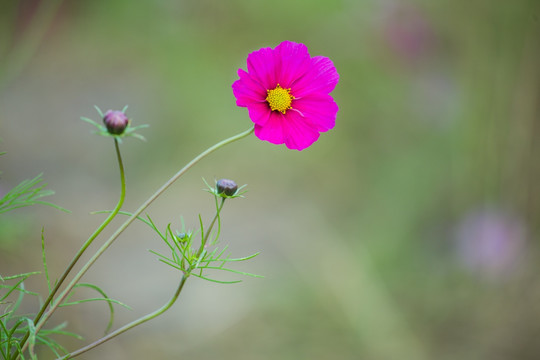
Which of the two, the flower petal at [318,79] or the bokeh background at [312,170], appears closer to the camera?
the flower petal at [318,79]

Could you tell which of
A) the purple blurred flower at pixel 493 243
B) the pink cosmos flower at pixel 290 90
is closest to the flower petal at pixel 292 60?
the pink cosmos flower at pixel 290 90

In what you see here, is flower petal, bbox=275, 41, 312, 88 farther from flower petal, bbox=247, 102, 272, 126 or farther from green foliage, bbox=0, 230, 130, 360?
green foliage, bbox=0, 230, 130, 360

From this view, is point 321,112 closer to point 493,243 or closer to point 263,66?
point 263,66

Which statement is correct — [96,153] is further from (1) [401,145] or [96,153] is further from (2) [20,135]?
(1) [401,145]

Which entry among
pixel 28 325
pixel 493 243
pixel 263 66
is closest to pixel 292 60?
pixel 263 66

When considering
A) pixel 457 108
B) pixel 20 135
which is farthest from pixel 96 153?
pixel 457 108

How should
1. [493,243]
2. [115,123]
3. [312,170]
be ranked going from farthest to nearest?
1. [312,170]
2. [493,243]
3. [115,123]

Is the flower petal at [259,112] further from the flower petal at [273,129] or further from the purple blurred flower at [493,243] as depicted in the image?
the purple blurred flower at [493,243]
